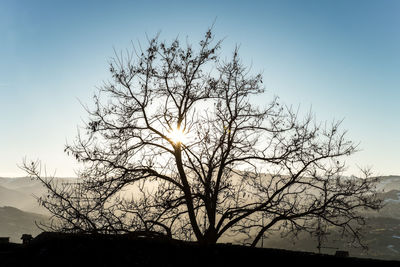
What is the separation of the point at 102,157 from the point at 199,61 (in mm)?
5238

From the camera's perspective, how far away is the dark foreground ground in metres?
6.33

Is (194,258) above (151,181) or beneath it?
beneath

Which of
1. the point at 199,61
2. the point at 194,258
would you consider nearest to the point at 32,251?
the point at 194,258

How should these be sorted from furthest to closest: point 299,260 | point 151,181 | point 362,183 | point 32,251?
1. point 151,181
2. point 362,183
3. point 32,251
4. point 299,260

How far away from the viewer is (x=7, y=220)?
19962 centimetres

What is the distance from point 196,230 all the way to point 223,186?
6.26 feet

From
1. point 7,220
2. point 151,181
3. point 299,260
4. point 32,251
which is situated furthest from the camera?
point 7,220

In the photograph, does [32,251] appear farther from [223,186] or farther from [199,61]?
[199,61]

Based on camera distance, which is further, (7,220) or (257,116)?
(7,220)

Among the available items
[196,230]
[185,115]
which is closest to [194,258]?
[196,230]

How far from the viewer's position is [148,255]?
22.0 feet

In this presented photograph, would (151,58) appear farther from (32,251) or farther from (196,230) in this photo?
(32,251)

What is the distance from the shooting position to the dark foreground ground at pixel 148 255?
6328mm

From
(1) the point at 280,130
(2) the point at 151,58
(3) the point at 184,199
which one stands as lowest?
(3) the point at 184,199
